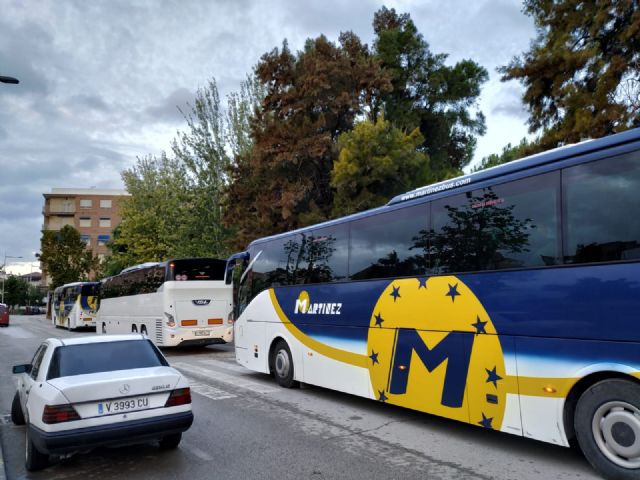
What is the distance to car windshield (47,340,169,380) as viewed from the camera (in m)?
5.89

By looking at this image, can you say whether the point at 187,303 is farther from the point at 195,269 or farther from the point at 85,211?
the point at 85,211

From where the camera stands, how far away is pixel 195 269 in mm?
18078

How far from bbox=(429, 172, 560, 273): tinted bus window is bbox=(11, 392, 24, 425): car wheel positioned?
6118 mm

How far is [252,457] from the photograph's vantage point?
598 centimetres

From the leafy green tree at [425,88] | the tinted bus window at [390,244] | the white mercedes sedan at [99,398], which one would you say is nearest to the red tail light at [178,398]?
the white mercedes sedan at [99,398]

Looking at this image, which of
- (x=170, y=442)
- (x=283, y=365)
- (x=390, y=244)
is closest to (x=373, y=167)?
(x=283, y=365)

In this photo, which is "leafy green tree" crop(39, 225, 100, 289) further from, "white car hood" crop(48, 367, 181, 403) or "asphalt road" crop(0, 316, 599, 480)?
"white car hood" crop(48, 367, 181, 403)

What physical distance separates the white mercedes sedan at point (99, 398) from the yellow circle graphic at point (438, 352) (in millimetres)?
3101

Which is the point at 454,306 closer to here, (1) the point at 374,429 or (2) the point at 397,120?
(1) the point at 374,429

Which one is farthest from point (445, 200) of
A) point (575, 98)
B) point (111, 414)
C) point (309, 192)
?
point (309, 192)

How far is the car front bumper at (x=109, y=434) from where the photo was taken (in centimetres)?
518

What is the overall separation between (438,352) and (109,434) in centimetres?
404

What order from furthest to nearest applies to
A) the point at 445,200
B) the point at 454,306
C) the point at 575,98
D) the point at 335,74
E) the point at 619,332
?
the point at 335,74
the point at 575,98
the point at 445,200
the point at 454,306
the point at 619,332

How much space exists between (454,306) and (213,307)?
12.8m
